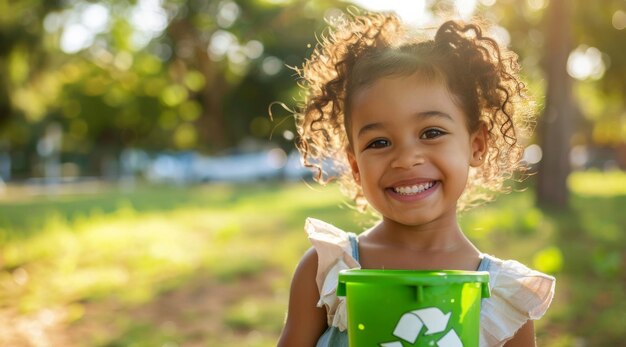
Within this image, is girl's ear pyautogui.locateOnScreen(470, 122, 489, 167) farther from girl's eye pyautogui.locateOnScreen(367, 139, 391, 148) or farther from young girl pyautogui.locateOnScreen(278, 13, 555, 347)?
girl's eye pyautogui.locateOnScreen(367, 139, 391, 148)

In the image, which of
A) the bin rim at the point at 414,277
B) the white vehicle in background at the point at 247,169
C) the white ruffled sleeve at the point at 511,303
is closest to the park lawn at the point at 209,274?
the white ruffled sleeve at the point at 511,303

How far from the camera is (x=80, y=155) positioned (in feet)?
133

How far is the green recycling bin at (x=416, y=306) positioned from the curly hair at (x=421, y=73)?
1.96 feet

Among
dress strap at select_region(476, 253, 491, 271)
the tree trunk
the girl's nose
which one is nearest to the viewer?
the girl's nose

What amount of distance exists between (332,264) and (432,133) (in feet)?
1.33

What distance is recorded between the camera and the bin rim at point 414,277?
4.39ft

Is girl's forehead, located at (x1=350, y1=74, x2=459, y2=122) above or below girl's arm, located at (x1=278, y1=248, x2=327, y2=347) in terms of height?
above

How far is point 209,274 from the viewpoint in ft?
19.7

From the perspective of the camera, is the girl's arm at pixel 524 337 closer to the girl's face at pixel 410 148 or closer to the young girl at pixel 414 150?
the young girl at pixel 414 150

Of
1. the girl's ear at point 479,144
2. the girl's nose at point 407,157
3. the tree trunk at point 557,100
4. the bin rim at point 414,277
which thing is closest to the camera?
the bin rim at point 414,277

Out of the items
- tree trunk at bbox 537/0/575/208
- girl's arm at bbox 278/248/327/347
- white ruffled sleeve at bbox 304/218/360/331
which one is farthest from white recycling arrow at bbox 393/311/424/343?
tree trunk at bbox 537/0/575/208

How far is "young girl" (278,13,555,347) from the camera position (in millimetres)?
1754

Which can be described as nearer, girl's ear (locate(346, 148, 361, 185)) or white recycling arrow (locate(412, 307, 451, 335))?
white recycling arrow (locate(412, 307, 451, 335))

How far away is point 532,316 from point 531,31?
15.1 metres
